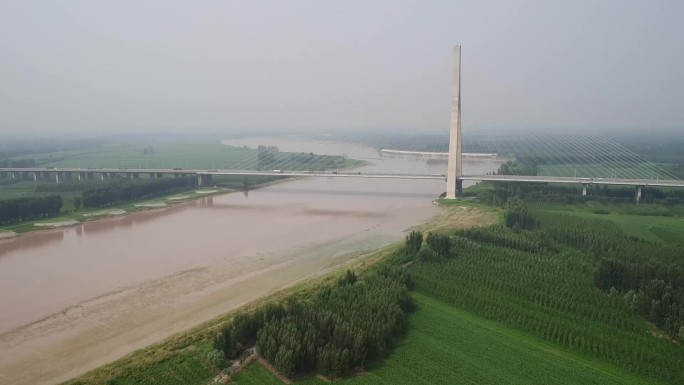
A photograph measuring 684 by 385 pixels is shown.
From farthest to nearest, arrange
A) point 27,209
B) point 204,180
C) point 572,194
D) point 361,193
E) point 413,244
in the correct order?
point 204,180 → point 361,193 → point 572,194 → point 27,209 → point 413,244

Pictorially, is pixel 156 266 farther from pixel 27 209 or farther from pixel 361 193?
pixel 361 193

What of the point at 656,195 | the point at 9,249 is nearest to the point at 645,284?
the point at 656,195

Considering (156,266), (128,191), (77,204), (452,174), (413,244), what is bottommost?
(156,266)

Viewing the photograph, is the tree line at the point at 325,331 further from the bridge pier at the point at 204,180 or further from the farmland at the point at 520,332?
the bridge pier at the point at 204,180

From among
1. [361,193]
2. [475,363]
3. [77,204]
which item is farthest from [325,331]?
[361,193]

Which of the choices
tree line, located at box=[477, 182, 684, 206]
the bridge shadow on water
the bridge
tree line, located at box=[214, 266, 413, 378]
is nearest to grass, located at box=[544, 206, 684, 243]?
tree line, located at box=[477, 182, 684, 206]

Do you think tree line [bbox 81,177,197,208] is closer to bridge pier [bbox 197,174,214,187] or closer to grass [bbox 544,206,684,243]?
bridge pier [bbox 197,174,214,187]
